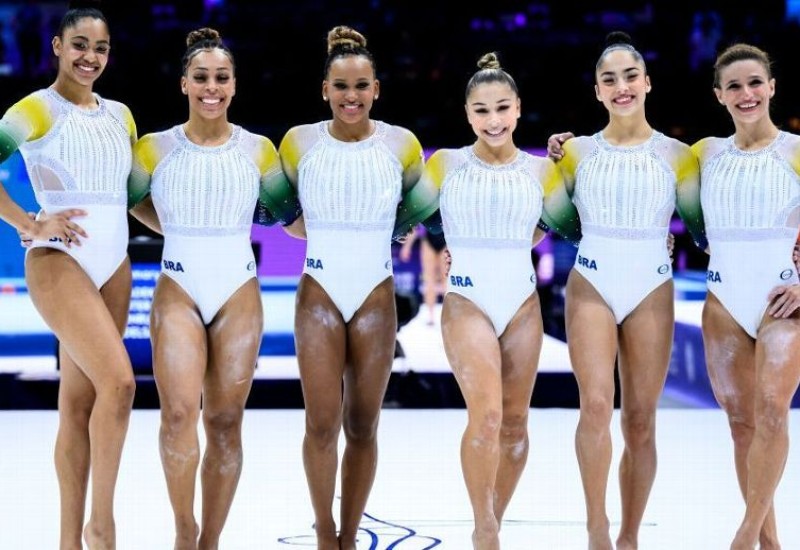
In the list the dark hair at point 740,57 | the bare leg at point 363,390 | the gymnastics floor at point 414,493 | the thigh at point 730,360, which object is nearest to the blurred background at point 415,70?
the gymnastics floor at point 414,493

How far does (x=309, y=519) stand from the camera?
5242 millimetres

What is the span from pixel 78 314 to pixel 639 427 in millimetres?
2207

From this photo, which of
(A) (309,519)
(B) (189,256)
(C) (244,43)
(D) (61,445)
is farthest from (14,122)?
(C) (244,43)

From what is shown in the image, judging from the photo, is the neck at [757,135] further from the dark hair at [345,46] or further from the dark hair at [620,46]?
the dark hair at [345,46]

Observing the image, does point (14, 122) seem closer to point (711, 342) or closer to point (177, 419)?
point (177, 419)

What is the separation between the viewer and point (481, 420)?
414cm

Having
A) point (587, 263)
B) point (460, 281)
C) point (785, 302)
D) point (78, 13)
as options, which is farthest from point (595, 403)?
point (78, 13)

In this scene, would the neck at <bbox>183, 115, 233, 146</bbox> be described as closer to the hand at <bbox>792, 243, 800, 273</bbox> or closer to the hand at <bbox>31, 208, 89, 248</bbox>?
the hand at <bbox>31, 208, 89, 248</bbox>

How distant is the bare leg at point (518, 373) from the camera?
433cm

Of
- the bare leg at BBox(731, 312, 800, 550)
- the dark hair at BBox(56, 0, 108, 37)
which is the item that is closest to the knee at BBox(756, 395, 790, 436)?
the bare leg at BBox(731, 312, 800, 550)

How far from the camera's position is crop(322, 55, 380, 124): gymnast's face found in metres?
4.52

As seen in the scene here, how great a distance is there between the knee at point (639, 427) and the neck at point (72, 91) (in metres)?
2.48

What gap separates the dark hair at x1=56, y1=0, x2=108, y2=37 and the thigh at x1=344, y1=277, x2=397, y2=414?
157cm

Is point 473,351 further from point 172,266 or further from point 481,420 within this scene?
point 172,266
